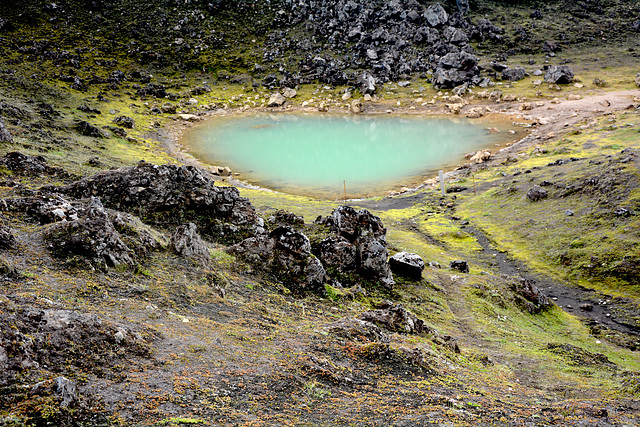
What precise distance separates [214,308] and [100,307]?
362cm

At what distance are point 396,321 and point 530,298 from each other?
38.4 feet

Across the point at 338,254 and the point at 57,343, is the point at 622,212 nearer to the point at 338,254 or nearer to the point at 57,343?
the point at 338,254

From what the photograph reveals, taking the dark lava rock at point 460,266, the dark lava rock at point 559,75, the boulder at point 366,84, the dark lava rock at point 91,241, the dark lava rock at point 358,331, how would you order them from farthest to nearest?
the boulder at point 366,84 → the dark lava rock at point 559,75 → the dark lava rock at point 460,266 → the dark lava rock at point 358,331 → the dark lava rock at point 91,241

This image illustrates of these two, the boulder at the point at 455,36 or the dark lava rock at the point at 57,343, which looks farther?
the boulder at the point at 455,36

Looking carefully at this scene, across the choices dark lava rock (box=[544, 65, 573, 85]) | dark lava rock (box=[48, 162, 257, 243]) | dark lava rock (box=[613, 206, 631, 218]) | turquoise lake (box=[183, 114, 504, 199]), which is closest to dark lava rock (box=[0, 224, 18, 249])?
dark lava rock (box=[48, 162, 257, 243])

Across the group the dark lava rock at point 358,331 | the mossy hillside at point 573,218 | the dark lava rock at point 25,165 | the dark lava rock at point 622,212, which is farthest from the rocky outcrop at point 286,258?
the dark lava rock at point 622,212

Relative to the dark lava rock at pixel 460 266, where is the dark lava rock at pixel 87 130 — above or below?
above

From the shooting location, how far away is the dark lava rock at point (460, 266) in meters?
26.0

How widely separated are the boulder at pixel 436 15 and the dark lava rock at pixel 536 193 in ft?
307

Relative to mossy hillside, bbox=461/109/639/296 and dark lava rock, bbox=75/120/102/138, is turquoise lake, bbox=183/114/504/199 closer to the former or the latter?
mossy hillside, bbox=461/109/639/296

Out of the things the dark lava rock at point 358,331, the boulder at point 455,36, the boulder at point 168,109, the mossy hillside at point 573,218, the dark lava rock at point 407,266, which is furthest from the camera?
the boulder at point 455,36

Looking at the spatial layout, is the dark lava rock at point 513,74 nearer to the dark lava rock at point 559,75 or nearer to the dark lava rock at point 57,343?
the dark lava rock at point 559,75

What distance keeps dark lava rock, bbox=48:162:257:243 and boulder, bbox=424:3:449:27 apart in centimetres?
11206

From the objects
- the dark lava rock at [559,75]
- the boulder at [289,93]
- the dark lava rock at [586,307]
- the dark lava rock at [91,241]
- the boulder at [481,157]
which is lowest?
the dark lava rock at [586,307]
